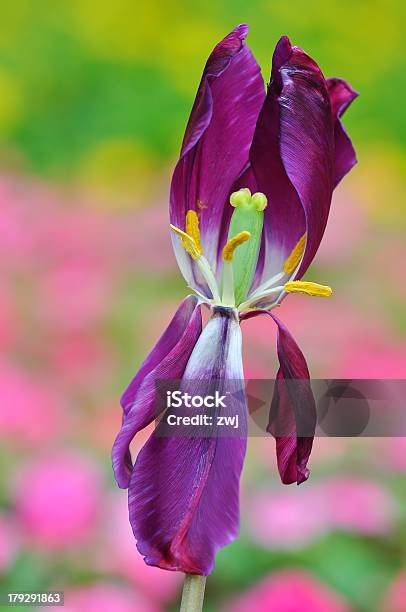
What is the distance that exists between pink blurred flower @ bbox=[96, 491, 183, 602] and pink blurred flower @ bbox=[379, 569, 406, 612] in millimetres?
160

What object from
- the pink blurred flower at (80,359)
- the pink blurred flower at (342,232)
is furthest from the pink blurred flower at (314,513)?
the pink blurred flower at (342,232)

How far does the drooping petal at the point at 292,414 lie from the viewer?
38cm

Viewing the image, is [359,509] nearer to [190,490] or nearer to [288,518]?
[288,518]

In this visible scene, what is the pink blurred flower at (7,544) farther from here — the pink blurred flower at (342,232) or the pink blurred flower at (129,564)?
the pink blurred flower at (342,232)

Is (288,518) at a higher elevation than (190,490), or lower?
lower

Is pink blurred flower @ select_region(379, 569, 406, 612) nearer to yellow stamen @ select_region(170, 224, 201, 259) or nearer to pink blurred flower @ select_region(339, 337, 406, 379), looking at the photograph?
pink blurred flower @ select_region(339, 337, 406, 379)

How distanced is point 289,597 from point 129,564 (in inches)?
5.0

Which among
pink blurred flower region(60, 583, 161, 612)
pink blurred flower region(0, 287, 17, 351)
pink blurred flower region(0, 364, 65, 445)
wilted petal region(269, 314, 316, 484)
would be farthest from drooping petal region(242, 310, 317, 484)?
pink blurred flower region(0, 287, 17, 351)

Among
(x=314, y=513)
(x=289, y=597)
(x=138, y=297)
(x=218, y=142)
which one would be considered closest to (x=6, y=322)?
(x=138, y=297)

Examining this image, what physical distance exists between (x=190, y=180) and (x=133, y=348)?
0.99 meters

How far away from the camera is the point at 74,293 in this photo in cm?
150

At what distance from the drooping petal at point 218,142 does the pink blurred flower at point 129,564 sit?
406 millimetres

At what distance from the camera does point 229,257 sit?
414 mm

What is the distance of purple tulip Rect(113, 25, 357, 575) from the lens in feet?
1.17
